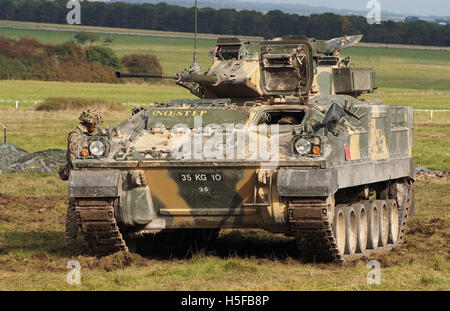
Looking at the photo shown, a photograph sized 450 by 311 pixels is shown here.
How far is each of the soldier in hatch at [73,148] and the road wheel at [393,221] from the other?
5.22 meters

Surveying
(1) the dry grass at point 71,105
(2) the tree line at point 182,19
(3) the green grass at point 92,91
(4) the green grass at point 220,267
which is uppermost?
(2) the tree line at point 182,19

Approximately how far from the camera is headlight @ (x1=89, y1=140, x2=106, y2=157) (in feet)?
51.4

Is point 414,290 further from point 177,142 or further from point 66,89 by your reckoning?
point 66,89

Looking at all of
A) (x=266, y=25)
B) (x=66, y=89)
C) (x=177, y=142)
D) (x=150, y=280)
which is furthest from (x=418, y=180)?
(x=266, y=25)

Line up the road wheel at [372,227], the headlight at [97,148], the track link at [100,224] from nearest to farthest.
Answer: the track link at [100,224], the headlight at [97,148], the road wheel at [372,227]

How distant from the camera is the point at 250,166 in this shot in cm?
1523

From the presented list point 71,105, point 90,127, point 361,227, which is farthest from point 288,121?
point 71,105

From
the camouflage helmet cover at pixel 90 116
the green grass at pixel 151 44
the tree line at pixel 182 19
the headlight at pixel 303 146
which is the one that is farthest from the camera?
the tree line at pixel 182 19

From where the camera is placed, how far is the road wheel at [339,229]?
1597 cm

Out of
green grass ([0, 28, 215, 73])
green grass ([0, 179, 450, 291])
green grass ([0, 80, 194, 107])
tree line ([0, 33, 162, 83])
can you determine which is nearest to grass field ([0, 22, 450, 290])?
green grass ([0, 179, 450, 291])

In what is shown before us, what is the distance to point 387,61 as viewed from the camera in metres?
104

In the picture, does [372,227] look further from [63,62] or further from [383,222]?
[63,62]

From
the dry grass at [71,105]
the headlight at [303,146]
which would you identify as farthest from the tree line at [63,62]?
the headlight at [303,146]

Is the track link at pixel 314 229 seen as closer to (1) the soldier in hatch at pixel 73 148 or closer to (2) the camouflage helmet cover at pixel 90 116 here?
(1) the soldier in hatch at pixel 73 148
